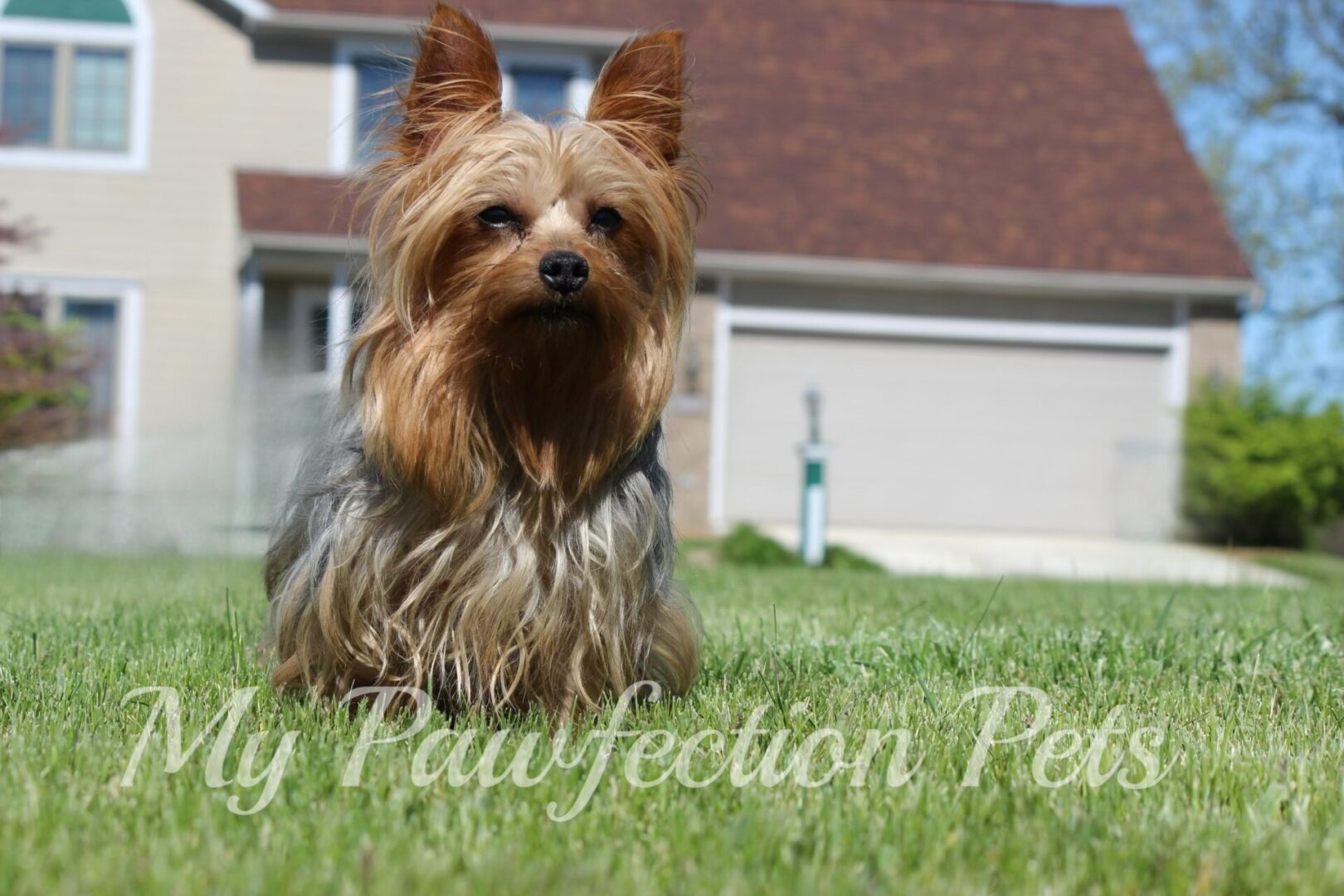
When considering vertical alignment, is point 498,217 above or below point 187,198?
below

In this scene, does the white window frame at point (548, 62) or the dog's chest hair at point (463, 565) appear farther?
the white window frame at point (548, 62)

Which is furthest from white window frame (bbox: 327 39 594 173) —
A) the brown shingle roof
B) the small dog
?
the small dog

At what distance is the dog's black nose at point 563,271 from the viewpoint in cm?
369

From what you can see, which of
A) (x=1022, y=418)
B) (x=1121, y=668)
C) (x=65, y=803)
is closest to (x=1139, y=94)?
(x=1022, y=418)

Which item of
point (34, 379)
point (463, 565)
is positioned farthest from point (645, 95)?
point (34, 379)

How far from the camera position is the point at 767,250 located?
61.1 feet

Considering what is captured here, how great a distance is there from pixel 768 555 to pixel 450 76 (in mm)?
9855

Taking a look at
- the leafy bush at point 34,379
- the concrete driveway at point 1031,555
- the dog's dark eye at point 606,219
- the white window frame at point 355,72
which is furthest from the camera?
the white window frame at point 355,72

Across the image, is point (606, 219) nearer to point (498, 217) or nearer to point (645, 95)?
point (498, 217)

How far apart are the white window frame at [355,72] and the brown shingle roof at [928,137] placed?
523 millimetres

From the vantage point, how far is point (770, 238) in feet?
61.7

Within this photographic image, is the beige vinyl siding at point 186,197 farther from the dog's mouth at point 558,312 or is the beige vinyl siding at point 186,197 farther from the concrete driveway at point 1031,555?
the dog's mouth at point 558,312

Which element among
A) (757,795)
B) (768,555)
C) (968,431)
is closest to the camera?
(757,795)

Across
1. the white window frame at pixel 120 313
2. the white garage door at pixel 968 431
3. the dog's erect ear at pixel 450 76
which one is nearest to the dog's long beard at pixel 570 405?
the dog's erect ear at pixel 450 76
